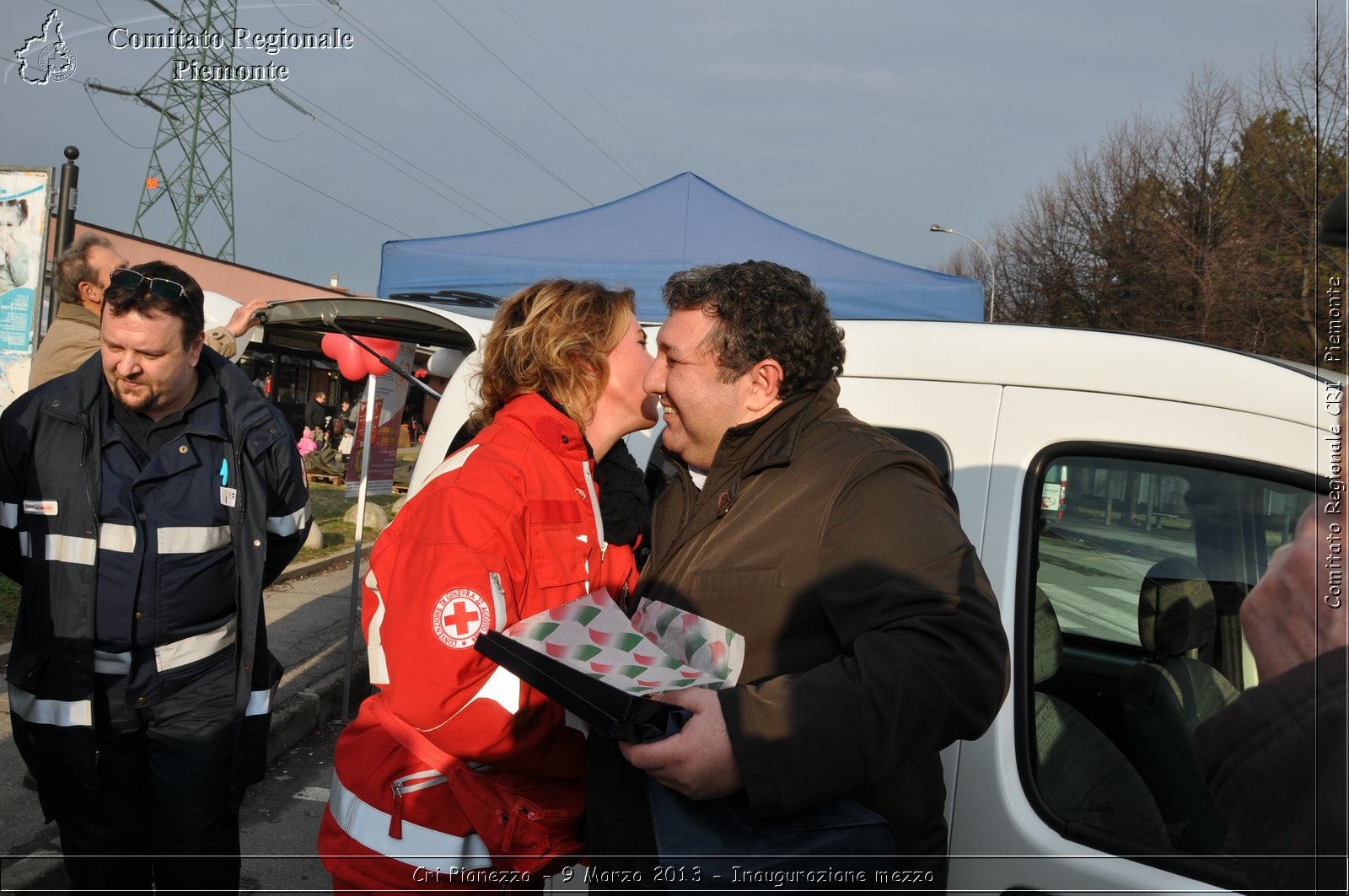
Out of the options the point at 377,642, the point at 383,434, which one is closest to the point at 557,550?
the point at 377,642

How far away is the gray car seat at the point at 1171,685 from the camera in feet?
6.15

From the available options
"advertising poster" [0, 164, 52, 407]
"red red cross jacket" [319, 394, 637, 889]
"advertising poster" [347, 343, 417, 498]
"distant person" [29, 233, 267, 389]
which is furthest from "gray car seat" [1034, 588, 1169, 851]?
"advertising poster" [0, 164, 52, 407]

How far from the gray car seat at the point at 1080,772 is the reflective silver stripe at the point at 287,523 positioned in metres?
2.25

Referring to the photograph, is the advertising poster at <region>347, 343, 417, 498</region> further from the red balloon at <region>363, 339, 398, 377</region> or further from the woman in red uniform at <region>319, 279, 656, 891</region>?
the woman in red uniform at <region>319, 279, 656, 891</region>

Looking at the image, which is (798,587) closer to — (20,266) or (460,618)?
(460,618)

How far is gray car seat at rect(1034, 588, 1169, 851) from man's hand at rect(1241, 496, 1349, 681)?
1131 millimetres

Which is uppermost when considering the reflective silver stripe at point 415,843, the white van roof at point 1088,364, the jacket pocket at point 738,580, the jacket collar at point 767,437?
the white van roof at point 1088,364

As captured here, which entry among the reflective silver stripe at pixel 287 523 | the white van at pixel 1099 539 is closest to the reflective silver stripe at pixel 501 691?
the white van at pixel 1099 539

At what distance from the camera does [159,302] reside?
262 centimetres

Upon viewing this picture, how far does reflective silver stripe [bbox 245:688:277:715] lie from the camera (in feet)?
8.97

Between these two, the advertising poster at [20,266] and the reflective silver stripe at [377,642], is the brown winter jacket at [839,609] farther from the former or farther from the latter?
the advertising poster at [20,266]

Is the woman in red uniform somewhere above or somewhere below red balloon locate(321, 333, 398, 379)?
below

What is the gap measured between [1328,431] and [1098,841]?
2.78 feet

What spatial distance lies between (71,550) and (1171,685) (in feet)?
9.08
